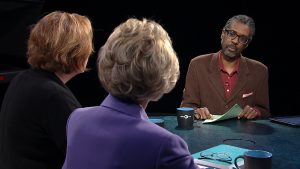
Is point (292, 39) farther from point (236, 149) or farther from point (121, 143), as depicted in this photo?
point (121, 143)

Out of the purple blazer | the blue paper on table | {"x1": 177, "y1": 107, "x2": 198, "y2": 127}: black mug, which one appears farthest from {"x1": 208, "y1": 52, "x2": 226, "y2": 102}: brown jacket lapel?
the purple blazer

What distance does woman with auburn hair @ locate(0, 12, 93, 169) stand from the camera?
1234mm

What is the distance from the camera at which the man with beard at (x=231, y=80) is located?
2561 millimetres

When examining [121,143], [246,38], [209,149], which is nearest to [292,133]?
[209,149]

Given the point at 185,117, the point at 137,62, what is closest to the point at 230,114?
the point at 185,117

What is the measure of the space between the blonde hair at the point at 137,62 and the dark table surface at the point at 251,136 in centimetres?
57

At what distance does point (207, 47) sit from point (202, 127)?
269 cm

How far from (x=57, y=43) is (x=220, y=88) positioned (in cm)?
161

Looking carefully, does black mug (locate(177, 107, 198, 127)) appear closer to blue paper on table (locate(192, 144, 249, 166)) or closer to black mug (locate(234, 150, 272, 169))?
blue paper on table (locate(192, 144, 249, 166))

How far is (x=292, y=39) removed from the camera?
4121mm

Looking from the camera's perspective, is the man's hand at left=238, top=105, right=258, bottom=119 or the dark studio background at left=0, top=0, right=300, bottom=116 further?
the dark studio background at left=0, top=0, right=300, bottom=116

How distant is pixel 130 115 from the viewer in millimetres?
834

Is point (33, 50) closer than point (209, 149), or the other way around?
point (209, 149)

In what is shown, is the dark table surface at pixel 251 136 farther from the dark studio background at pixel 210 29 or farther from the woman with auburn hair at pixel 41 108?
the dark studio background at pixel 210 29
